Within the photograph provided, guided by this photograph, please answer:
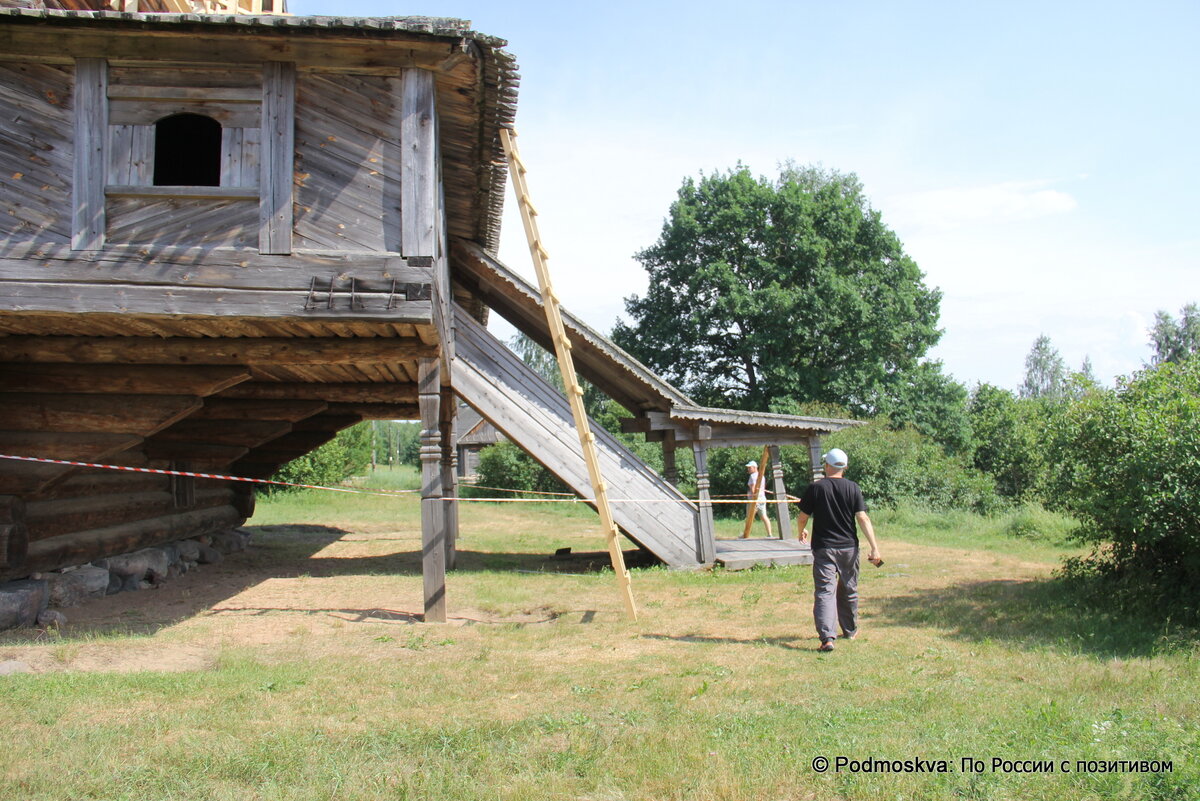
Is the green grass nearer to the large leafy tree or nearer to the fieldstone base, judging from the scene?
the fieldstone base

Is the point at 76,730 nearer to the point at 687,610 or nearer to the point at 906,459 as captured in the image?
the point at 687,610

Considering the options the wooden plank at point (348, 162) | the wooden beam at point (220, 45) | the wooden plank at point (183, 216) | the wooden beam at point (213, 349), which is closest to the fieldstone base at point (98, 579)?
the wooden beam at point (213, 349)

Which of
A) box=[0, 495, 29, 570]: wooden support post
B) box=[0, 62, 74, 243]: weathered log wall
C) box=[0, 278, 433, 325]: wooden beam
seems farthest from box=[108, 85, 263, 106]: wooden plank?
box=[0, 495, 29, 570]: wooden support post

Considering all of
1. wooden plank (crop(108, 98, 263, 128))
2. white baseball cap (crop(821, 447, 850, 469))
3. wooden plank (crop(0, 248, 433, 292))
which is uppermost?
wooden plank (crop(108, 98, 263, 128))

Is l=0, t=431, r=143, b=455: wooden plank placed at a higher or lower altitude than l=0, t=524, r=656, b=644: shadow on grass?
higher

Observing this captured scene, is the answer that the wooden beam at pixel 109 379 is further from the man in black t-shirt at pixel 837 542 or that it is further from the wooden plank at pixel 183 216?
the man in black t-shirt at pixel 837 542

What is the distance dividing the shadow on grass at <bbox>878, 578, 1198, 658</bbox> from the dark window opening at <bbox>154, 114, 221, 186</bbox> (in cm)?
930

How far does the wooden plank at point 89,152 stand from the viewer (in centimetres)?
751

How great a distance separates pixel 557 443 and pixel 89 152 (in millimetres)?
6520

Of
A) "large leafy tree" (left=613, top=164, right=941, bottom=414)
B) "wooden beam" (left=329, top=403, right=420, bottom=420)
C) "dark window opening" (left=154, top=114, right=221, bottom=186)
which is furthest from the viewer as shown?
"large leafy tree" (left=613, top=164, right=941, bottom=414)

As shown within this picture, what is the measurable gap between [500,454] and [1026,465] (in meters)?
18.6

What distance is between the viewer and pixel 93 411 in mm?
9180

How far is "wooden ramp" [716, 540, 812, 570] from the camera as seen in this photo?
12.6 m

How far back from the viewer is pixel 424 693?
574 cm
